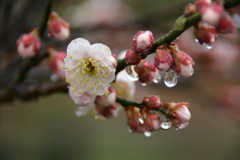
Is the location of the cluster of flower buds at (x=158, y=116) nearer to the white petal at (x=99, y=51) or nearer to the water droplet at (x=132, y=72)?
the water droplet at (x=132, y=72)

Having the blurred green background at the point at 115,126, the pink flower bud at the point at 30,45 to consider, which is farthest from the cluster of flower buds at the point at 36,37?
the blurred green background at the point at 115,126

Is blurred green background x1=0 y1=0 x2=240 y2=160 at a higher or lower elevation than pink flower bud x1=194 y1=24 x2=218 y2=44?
higher

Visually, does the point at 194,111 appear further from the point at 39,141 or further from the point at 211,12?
the point at 211,12

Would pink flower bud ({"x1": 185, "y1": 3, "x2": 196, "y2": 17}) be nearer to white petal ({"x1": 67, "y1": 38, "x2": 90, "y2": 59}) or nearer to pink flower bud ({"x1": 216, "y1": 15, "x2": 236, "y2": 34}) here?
pink flower bud ({"x1": 216, "y1": 15, "x2": 236, "y2": 34})

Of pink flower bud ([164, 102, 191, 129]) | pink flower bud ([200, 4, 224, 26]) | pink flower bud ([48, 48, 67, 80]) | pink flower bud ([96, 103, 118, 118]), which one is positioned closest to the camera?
pink flower bud ([200, 4, 224, 26])

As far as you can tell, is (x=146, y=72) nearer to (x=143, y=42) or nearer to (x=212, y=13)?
(x=143, y=42)

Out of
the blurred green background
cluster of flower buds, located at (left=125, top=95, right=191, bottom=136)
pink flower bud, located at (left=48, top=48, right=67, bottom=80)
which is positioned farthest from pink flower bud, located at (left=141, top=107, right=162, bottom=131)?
the blurred green background

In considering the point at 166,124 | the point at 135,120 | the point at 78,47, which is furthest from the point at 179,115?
the point at 78,47
